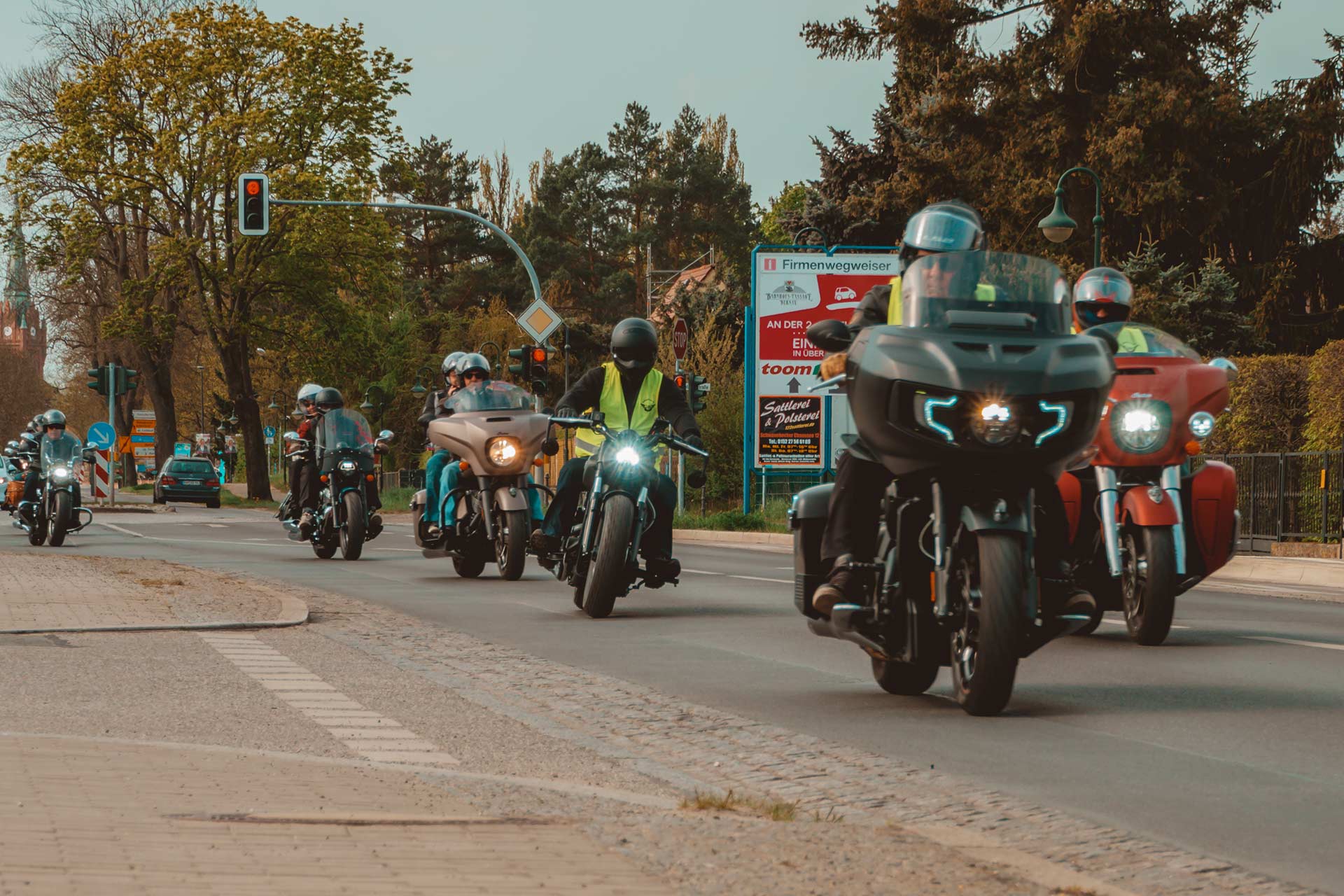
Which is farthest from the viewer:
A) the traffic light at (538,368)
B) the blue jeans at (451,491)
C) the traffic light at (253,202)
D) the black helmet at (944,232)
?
the traffic light at (253,202)

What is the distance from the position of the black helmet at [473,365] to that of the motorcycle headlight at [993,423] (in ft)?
30.1

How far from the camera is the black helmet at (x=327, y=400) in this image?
61.6 feet

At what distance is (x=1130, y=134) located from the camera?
129 ft

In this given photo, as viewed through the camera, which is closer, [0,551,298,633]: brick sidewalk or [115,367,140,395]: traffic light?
[0,551,298,633]: brick sidewalk

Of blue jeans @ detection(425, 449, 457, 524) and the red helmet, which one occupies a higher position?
the red helmet

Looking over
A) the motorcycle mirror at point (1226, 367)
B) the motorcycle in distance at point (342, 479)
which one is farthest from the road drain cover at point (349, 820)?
the motorcycle in distance at point (342, 479)

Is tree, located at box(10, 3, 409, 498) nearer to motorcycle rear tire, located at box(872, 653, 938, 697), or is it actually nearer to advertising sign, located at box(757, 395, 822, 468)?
advertising sign, located at box(757, 395, 822, 468)

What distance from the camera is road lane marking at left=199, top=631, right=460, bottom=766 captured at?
6496 mm

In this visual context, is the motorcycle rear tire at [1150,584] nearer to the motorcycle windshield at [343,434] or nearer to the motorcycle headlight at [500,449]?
the motorcycle headlight at [500,449]

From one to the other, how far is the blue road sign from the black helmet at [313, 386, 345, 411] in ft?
71.4

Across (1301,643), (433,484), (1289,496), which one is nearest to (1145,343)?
(1301,643)

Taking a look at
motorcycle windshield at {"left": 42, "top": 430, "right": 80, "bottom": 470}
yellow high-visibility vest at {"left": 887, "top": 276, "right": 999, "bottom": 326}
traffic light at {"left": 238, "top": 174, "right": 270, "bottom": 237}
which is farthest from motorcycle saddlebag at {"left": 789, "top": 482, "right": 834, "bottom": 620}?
traffic light at {"left": 238, "top": 174, "right": 270, "bottom": 237}

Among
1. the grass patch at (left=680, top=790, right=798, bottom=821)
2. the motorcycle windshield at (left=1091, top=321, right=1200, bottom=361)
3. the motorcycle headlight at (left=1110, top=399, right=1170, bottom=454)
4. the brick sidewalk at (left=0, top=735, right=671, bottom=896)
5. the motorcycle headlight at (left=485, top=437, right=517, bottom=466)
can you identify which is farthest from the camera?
the motorcycle headlight at (left=485, top=437, right=517, bottom=466)

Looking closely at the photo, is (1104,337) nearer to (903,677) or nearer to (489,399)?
(903,677)
